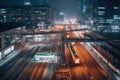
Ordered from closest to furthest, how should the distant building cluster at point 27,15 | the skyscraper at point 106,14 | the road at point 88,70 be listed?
the road at point 88,70 < the skyscraper at point 106,14 < the distant building cluster at point 27,15

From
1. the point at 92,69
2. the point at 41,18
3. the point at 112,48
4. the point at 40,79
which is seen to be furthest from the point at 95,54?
the point at 41,18

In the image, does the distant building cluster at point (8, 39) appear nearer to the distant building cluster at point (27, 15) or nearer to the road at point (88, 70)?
the road at point (88, 70)

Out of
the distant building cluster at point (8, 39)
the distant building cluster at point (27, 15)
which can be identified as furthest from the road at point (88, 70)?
the distant building cluster at point (27, 15)

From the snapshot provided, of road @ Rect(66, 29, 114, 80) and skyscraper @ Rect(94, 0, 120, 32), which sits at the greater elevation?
skyscraper @ Rect(94, 0, 120, 32)

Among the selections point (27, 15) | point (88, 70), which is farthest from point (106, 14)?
point (88, 70)

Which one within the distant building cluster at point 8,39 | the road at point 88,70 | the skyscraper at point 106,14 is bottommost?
the road at point 88,70

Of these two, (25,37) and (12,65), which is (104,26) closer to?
(25,37)

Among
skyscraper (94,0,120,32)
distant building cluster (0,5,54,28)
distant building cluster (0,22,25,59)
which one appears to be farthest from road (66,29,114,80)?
distant building cluster (0,5,54,28)

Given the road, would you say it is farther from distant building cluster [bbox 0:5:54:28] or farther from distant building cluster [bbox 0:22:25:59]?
distant building cluster [bbox 0:5:54:28]

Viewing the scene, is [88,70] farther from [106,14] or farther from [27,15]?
[27,15]
